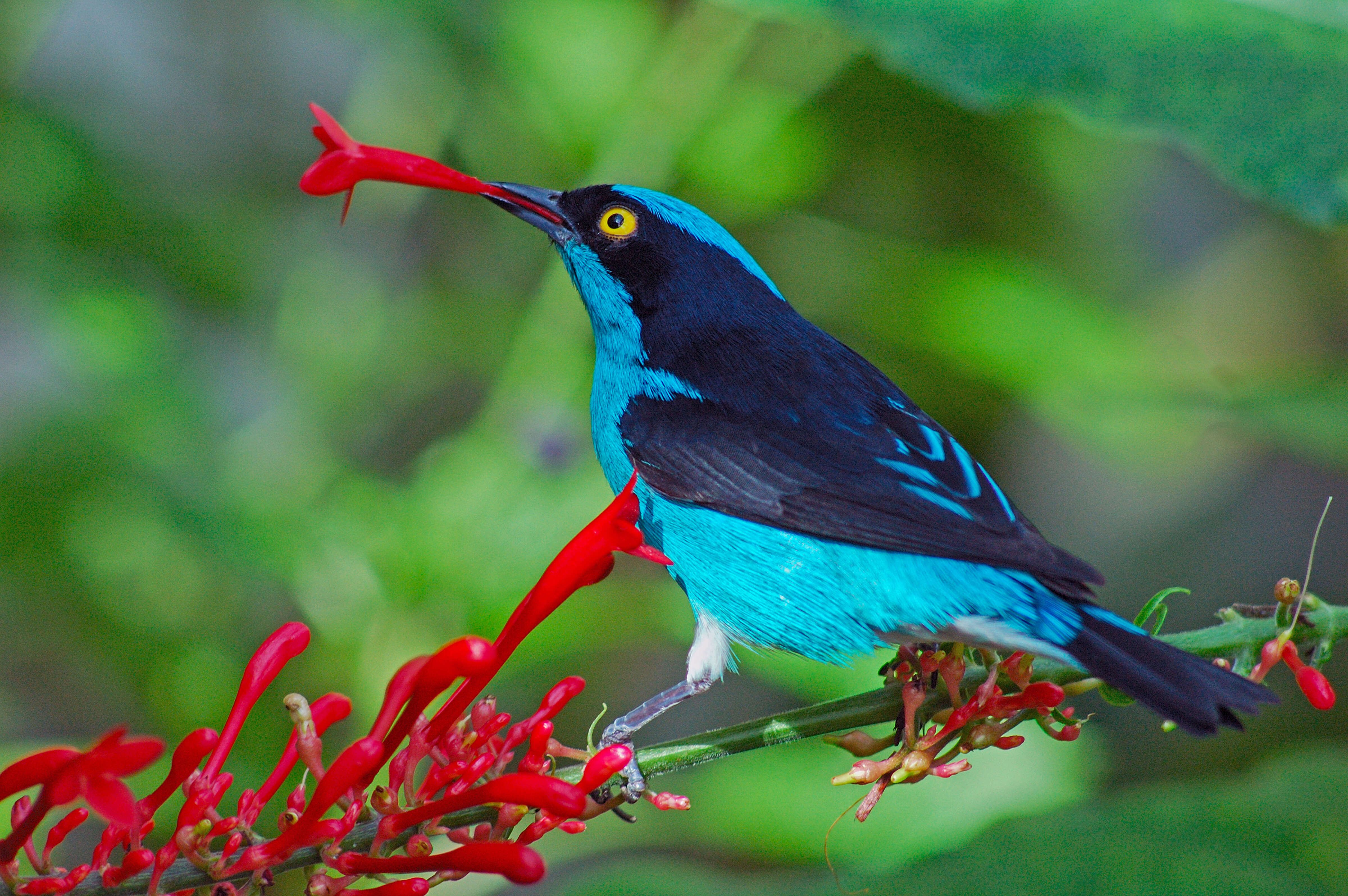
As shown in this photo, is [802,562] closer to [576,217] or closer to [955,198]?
[576,217]

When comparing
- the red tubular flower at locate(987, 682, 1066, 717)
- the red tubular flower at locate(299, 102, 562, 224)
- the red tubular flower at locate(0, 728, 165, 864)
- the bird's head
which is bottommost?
the red tubular flower at locate(987, 682, 1066, 717)

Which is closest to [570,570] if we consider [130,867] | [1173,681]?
[130,867]

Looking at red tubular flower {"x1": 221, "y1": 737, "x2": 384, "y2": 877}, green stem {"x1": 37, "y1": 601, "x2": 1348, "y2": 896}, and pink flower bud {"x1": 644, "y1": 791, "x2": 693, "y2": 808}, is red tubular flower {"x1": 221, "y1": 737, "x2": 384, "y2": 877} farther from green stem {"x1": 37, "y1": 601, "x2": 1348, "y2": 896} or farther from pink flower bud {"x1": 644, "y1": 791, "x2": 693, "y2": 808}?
pink flower bud {"x1": 644, "y1": 791, "x2": 693, "y2": 808}

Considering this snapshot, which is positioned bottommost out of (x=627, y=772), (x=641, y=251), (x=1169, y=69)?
(x=627, y=772)

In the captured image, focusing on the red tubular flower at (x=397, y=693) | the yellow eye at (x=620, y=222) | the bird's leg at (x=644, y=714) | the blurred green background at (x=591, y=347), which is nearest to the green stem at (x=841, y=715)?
the red tubular flower at (x=397, y=693)

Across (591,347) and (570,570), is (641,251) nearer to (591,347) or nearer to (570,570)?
(591,347)

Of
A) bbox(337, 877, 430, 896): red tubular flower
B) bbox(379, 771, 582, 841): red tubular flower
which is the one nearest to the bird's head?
bbox(379, 771, 582, 841): red tubular flower

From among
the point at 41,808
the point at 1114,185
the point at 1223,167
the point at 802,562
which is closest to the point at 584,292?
the point at 802,562
